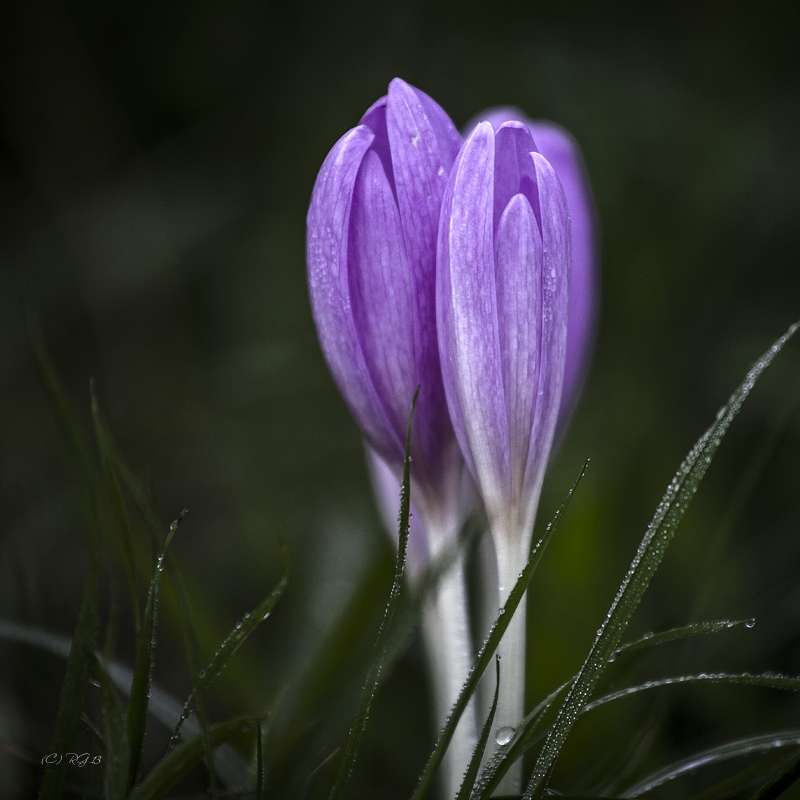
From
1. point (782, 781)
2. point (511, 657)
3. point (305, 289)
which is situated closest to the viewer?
point (782, 781)

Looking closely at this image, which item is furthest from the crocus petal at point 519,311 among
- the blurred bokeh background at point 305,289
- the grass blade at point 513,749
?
the blurred bokeh background at point 305,289

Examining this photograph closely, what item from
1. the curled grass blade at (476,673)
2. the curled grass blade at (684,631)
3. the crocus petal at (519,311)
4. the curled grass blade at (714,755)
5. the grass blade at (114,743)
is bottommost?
the curled grass blade at (714,755)

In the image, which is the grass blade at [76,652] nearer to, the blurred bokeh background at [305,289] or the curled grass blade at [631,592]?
the curled grass blade at [631,592]

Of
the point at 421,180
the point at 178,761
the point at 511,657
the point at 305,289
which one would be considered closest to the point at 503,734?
the point at 511,657

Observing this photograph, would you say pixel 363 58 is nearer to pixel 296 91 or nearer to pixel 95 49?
pixel 296 91

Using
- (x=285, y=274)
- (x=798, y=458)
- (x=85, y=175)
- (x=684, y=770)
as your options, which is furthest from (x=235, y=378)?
(x=684, y=770)

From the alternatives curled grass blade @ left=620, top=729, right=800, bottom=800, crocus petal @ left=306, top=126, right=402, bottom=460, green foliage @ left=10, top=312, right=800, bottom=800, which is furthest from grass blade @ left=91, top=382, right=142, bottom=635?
curled grass blade @ left=620, top=729, right=800, bottom=800

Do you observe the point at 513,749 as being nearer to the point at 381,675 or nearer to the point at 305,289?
the point at 381,675
